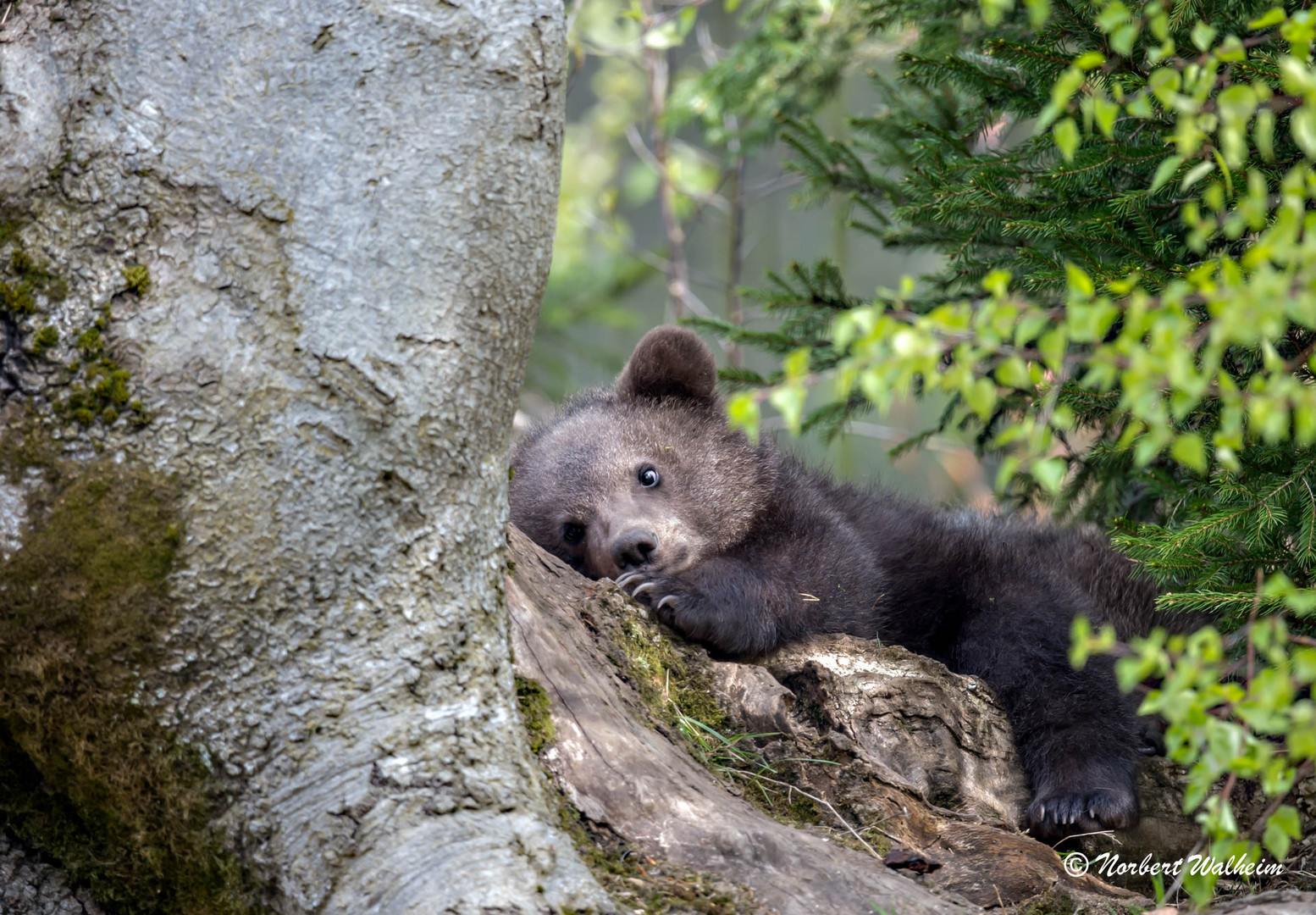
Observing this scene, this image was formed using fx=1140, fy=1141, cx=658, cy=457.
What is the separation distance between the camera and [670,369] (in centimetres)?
546

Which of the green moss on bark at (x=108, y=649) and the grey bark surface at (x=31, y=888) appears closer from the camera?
the green moss on bark at (x=108, y=649)

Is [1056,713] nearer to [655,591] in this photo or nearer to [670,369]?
[655,591]

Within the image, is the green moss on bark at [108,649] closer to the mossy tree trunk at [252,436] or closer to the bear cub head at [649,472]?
the mossy tree trunk at [252,436]

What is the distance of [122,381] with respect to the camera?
8.21ft

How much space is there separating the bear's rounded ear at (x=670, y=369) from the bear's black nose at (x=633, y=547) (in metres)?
1.03

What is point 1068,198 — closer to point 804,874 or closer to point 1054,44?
point 1054,44

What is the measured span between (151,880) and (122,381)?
3.81ft

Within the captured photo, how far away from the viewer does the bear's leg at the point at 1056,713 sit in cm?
414

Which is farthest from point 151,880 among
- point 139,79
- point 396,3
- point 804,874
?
point 396,3

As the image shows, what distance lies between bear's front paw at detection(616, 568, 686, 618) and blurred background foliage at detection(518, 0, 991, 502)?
4.38 m

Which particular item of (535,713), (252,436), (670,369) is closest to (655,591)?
(535,713)

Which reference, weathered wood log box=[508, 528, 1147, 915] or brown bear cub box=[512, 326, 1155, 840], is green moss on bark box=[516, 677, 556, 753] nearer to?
weathered wood log box=[508, 528, 1147, 915]

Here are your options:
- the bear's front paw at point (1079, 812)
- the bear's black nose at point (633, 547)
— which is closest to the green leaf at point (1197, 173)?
the bear's front paw at point (1079, 812)

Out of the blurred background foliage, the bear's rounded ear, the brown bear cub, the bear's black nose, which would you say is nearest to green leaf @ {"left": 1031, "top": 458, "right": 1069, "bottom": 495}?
the brown bear cub
